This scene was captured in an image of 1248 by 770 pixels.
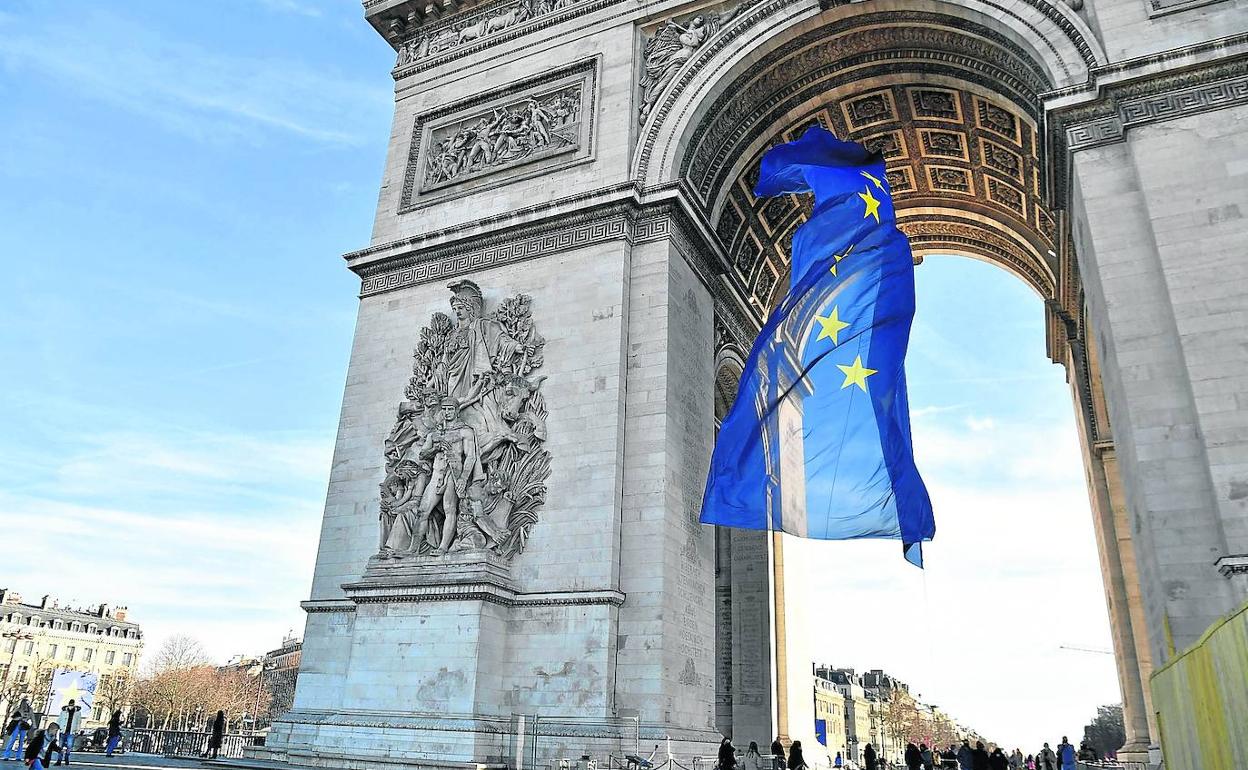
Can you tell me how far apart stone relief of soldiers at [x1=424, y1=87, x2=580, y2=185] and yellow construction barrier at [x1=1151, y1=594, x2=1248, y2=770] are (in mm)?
13325

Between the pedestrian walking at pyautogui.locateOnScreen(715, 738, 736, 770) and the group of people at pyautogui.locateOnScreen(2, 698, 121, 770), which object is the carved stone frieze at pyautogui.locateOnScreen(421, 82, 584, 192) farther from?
the group of people at pyautogui.locateOnScreen(2, 698, 121, 770)

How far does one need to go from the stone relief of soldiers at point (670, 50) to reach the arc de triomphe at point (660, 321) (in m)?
0.06

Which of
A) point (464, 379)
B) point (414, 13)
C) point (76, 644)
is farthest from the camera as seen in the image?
point (76, 644)

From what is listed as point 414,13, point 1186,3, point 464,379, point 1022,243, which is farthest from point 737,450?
point 414,13

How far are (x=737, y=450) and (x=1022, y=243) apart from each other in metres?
11.7

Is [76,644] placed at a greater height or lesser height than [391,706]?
greater

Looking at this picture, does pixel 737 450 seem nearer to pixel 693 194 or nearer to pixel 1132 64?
pixel 693 194

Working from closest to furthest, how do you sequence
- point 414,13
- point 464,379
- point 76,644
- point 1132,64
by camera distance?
point 1132,64
point 464,379
point 414,13
point 76,644

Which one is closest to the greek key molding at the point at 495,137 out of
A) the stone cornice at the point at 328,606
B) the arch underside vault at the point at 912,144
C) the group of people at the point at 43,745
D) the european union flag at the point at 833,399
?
the arch underside vault at the point at 912,144

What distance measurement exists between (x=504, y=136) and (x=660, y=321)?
582cm

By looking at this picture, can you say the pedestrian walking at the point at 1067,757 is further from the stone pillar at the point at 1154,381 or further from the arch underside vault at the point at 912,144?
the stone pillar at the point at 1154,381

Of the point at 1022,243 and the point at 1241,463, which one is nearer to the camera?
the point at 1241,463

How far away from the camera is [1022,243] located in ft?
68.4

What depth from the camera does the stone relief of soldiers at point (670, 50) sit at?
16.9m
